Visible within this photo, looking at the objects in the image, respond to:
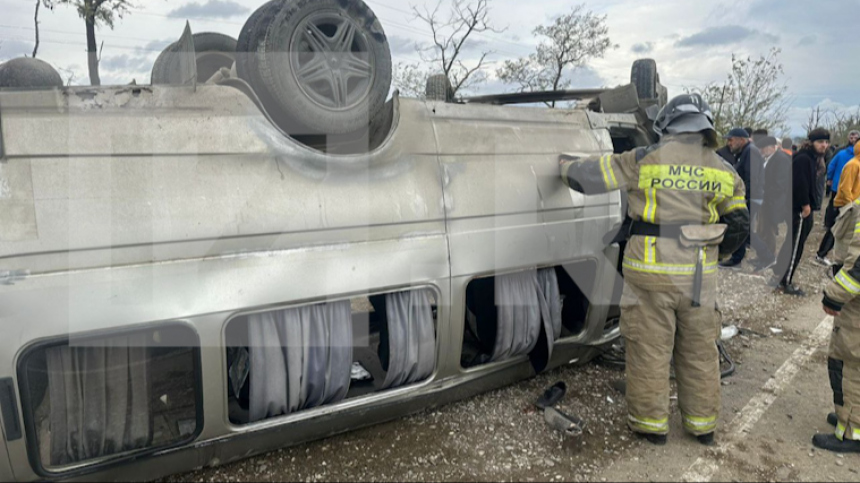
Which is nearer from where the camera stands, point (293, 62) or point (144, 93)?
point (144, 93)

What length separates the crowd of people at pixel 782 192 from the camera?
255 inches

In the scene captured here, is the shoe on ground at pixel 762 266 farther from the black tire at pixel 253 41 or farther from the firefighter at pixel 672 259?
the black tire at pixel 253 41

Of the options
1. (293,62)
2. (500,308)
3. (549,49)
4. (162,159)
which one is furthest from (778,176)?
(549,49)

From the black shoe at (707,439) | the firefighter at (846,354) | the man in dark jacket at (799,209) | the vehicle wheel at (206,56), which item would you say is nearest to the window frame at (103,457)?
the vehicle wheel at (206,56)

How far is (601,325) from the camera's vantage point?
3543mm

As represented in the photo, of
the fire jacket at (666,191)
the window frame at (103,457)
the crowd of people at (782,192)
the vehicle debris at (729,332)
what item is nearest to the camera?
the window frame at (103,457)

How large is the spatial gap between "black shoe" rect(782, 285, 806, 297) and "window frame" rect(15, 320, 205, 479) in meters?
6.23

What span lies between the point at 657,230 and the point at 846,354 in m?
1.23

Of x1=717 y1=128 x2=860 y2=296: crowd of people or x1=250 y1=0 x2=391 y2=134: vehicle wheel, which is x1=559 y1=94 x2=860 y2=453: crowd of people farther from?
x1=717 y1=128 x2=860 y2=296: crowd of people

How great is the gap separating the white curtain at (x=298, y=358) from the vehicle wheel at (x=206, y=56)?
163cm

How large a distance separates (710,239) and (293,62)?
2287 millimetres

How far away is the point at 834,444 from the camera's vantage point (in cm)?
297

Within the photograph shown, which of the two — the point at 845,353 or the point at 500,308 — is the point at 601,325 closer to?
the point at 500,308

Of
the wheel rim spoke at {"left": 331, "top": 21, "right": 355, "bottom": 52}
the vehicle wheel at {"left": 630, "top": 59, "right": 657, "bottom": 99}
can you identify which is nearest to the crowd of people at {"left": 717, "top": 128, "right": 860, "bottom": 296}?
the vehicle wheel at {"left": 630, "top": 59, "right": 657, "bottom": 99}
